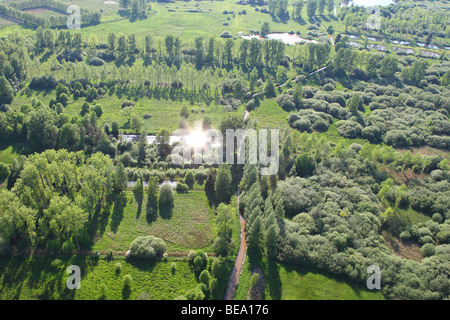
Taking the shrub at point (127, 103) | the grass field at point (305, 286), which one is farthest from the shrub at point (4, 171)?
the grass field at point (305, 286)

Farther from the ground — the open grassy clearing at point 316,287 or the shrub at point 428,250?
the shrub at point 428,250

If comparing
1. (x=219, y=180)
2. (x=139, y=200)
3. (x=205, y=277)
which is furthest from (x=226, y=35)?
(x=205, y=277)

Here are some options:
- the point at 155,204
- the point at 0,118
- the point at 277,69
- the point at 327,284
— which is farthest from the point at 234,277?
the point at 277,69

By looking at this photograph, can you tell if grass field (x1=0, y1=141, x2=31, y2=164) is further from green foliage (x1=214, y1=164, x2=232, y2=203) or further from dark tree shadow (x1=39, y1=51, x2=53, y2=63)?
dark tree shadow (x1=39, y1=51, x2=53, y2=63)

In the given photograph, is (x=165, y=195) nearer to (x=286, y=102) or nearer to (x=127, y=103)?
(x=127, y=103)

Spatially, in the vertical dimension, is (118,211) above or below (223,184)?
below

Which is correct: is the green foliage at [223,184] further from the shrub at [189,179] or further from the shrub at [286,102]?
the shrub at [286,102]

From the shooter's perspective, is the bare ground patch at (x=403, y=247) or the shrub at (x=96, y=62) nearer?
the bare ground patch at (x=403, y=247)
